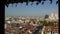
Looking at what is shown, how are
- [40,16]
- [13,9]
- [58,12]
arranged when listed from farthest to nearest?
[13,9], [40,16], [58,12]

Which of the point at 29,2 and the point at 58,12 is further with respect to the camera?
the point at 29,2

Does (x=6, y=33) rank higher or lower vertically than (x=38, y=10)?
lower

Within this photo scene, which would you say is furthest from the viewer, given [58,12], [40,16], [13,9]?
[13,9]
